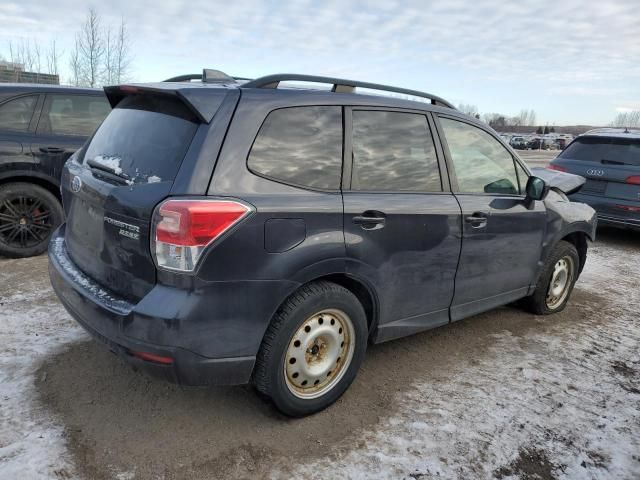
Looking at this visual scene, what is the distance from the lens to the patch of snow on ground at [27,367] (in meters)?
2.47

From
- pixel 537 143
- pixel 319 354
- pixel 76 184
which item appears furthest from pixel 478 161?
pixel 537 143

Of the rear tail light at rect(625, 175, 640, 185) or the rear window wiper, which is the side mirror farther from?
the rear tail light at rect(625, 175, 640, 185)

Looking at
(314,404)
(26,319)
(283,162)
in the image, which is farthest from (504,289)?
(26,319)

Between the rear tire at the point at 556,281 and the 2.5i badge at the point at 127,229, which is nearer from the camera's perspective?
the 2.5i badge at the point at 127,229

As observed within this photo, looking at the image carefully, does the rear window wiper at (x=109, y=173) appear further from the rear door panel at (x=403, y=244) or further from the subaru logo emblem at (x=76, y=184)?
the rear door panel at (x=403, y=244)

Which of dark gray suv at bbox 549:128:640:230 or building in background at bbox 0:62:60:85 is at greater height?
building in background at bbox 0:62:60:85

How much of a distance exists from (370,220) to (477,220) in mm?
1044

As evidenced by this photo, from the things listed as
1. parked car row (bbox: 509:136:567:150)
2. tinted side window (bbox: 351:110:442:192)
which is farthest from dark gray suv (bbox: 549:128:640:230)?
parked car row (bbox: 509:136:567:150)

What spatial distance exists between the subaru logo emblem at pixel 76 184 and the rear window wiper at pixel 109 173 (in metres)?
0.11

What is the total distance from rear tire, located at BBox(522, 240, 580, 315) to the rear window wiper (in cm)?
349

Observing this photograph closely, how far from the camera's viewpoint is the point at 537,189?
13.4ft

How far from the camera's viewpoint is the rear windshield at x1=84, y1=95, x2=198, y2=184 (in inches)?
101

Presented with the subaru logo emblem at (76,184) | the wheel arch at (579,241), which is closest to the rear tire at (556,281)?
the wheel arch at (579,241)

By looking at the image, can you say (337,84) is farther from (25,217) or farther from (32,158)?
(25,217)
